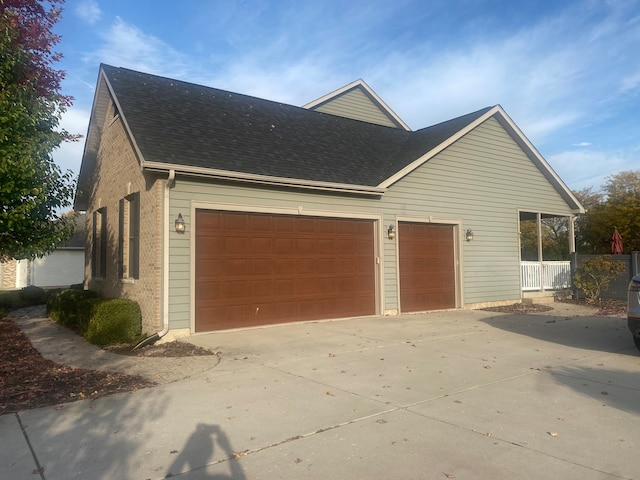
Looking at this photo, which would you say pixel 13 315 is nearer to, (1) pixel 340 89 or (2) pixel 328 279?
(2) pixel 328 279

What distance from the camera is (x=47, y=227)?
8.94 m

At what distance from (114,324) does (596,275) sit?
14.5 metres

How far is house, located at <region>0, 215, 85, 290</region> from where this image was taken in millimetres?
28559

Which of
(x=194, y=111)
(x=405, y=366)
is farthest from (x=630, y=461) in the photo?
(x=194, y=111)

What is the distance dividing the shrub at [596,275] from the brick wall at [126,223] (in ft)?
44.1

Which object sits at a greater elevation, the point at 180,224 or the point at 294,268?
the point at 180,224

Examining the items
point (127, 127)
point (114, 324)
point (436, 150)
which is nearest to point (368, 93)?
point (436, 150)

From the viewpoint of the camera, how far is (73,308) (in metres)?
11.5

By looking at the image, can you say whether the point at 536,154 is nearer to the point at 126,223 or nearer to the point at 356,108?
the point at 356,108

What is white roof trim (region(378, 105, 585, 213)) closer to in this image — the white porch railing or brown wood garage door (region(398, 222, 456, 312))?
brown wood garage door (region(398, 222, 456, 312))

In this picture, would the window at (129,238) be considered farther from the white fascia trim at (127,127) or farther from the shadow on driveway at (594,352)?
the shadow on driveway at (594,352)

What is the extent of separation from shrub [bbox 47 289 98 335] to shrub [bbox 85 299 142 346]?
68 centimetres

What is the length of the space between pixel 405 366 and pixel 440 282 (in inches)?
281

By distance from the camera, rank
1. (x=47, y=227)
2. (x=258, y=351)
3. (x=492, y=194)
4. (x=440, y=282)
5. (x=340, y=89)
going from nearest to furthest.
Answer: (x=258, y=351) < (x=47, y=227) < (x=440, y=282) < (x=492, y=194) < (x=340, y=89)
